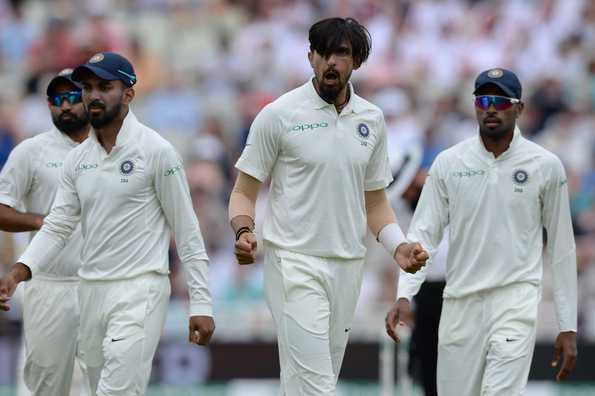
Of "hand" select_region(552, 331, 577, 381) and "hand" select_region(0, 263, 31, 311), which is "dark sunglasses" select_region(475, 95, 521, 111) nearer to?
"hand" select_region(552, 331, 577, 381)

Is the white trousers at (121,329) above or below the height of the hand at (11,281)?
below

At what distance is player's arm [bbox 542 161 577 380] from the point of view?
400 inches

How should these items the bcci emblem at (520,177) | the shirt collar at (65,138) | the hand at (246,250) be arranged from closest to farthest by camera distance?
1. the hand at (246,250)
2. the bcci emblem at (520,177)
3. the shirt collar at (65,138)

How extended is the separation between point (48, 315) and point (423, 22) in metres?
10.1

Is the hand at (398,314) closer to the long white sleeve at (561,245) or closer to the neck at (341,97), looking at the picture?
the long white sleeve at (561,245)

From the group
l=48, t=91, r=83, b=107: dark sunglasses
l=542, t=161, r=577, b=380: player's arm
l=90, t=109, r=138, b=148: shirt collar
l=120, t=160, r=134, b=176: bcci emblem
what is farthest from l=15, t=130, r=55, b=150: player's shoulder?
l=542, t=161, r=577, b=380: player's arm

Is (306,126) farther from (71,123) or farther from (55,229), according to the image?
(71,123)

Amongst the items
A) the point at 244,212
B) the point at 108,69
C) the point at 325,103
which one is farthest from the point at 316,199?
the point at 108,69

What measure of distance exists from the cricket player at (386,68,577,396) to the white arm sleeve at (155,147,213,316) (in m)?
1.29

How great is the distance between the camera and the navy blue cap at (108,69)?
374 inches

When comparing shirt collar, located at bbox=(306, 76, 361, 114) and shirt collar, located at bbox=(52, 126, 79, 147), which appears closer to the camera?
shirt collar, located at bbox=(306, 76, 361, 114)

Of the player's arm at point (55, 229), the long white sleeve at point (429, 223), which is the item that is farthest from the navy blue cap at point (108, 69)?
the long white sleeve at point (429, 223)

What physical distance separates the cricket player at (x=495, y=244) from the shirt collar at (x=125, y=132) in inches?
77.5

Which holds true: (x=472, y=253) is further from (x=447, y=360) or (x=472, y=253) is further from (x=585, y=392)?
(x=585, y=392)
